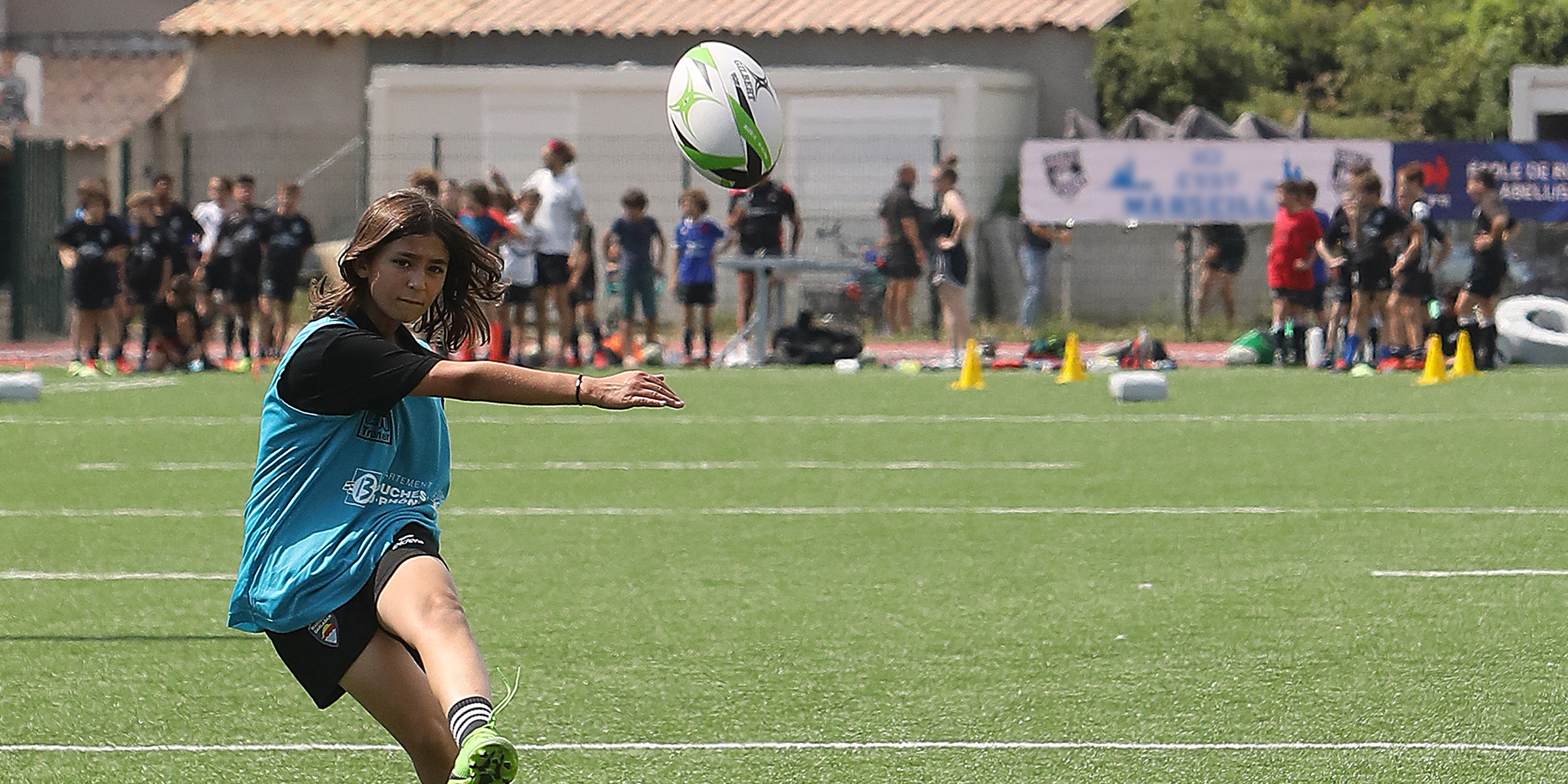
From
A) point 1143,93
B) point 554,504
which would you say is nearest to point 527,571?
A: point 554,504

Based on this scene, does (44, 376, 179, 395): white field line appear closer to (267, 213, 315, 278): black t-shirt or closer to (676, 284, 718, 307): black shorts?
(267, 213, 315, 278): black t-shirt

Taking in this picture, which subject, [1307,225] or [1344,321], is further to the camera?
[1344,321]

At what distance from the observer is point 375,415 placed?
423 cm

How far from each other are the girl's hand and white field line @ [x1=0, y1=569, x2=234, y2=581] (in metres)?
4.96

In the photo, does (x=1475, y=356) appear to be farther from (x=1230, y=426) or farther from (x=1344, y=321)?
(x=1230, y=426)

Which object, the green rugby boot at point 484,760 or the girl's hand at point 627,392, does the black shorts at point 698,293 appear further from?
the green rugby boot at point 484,760

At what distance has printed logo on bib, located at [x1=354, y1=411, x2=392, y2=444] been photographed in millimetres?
4207

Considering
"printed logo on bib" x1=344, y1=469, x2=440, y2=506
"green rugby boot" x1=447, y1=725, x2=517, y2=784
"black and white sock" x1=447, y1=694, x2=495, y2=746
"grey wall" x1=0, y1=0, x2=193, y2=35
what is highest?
"grey wall" x1=0, y1=0, x2=193, y2=35

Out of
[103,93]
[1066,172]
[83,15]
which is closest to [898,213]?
[1066,172]

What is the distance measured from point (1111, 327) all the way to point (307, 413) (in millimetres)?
21140

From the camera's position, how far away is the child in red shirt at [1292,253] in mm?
19219

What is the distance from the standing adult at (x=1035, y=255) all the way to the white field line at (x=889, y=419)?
28.6 ft

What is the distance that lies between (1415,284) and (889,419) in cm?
627

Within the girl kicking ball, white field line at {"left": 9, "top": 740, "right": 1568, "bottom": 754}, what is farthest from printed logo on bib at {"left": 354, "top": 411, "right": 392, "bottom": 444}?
white field line at {"left": 9, "top": 740, "right": 1568, "bottom": 754}
